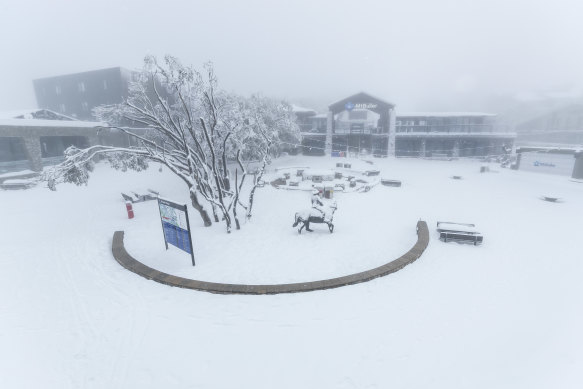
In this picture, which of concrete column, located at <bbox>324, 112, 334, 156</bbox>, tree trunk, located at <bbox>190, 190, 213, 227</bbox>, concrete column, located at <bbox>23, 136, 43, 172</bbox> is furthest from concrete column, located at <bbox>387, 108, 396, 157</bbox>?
concrete column, located at <bbox>23, 136, 43, 172</bbox>

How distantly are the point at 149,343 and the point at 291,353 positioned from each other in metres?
2.89

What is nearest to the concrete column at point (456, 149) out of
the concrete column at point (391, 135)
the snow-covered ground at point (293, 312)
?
the concrete column at point (391, 135)

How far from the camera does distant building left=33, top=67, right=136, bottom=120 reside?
43.1m

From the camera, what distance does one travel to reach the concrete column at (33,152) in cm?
2464

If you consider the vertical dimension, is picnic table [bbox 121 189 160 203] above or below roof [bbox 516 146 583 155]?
below

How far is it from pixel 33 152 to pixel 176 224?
28.2m

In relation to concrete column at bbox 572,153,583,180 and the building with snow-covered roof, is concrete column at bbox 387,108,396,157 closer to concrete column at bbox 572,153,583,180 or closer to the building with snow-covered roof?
concrete column at bbox 572,153,583,180

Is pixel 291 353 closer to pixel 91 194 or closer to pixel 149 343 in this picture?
pixel 149 343

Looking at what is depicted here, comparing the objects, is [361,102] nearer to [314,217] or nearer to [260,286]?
[314,217]

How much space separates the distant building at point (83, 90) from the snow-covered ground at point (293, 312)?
40926 millimetres

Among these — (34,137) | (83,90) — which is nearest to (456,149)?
(34,137)

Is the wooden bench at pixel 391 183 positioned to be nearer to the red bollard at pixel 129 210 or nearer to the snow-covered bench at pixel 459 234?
the snow-covered bench at pixel 459 234

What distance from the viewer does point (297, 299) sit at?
21.0ft

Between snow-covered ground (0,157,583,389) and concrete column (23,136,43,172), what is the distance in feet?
61.9
